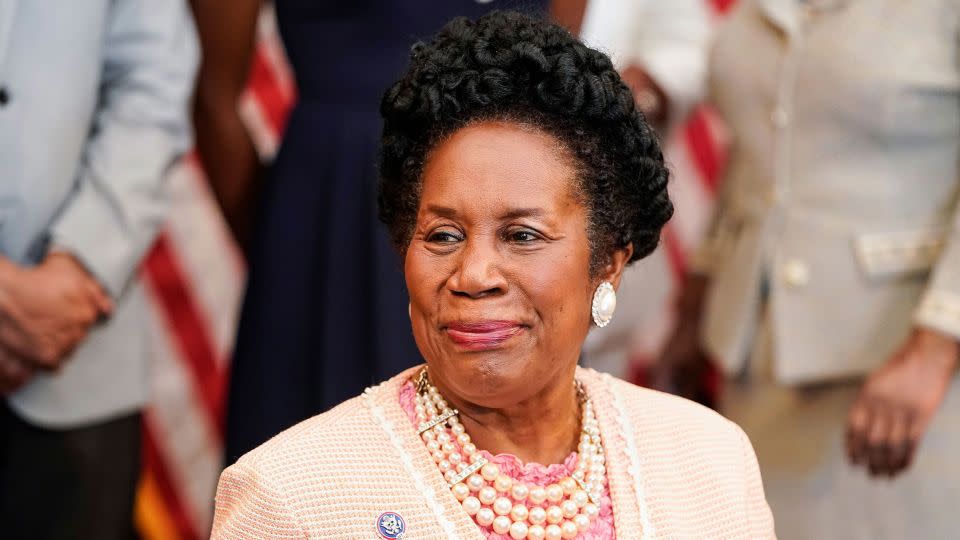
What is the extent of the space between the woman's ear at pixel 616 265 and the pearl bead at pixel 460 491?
1.15ft

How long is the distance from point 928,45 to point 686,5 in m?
0.77

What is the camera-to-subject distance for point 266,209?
2.88m

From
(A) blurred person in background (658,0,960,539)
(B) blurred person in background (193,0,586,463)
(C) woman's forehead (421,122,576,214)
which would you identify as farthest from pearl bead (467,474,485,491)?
(A) blurred person in background (658,0,960,539)

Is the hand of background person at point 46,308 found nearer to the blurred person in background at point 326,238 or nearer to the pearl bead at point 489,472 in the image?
the blurred person in background at point 326,238

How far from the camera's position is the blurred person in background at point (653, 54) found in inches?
126

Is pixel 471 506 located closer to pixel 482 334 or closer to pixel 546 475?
pixel 546 475

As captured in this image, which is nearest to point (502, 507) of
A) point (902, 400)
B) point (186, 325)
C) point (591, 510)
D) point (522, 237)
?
point (591, 510)

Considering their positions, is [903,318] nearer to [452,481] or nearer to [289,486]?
[452,481]

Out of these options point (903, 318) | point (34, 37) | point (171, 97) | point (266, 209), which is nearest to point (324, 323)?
point (266, 209)

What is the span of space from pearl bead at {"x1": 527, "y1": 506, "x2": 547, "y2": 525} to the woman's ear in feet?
1.10

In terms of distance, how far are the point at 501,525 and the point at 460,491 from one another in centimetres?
7

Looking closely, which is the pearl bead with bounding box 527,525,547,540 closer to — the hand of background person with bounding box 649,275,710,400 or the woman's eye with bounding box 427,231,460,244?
the woman's eye with bounding box 427,231,460,244

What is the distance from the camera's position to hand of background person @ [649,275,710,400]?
340 cm

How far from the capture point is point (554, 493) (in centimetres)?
174
